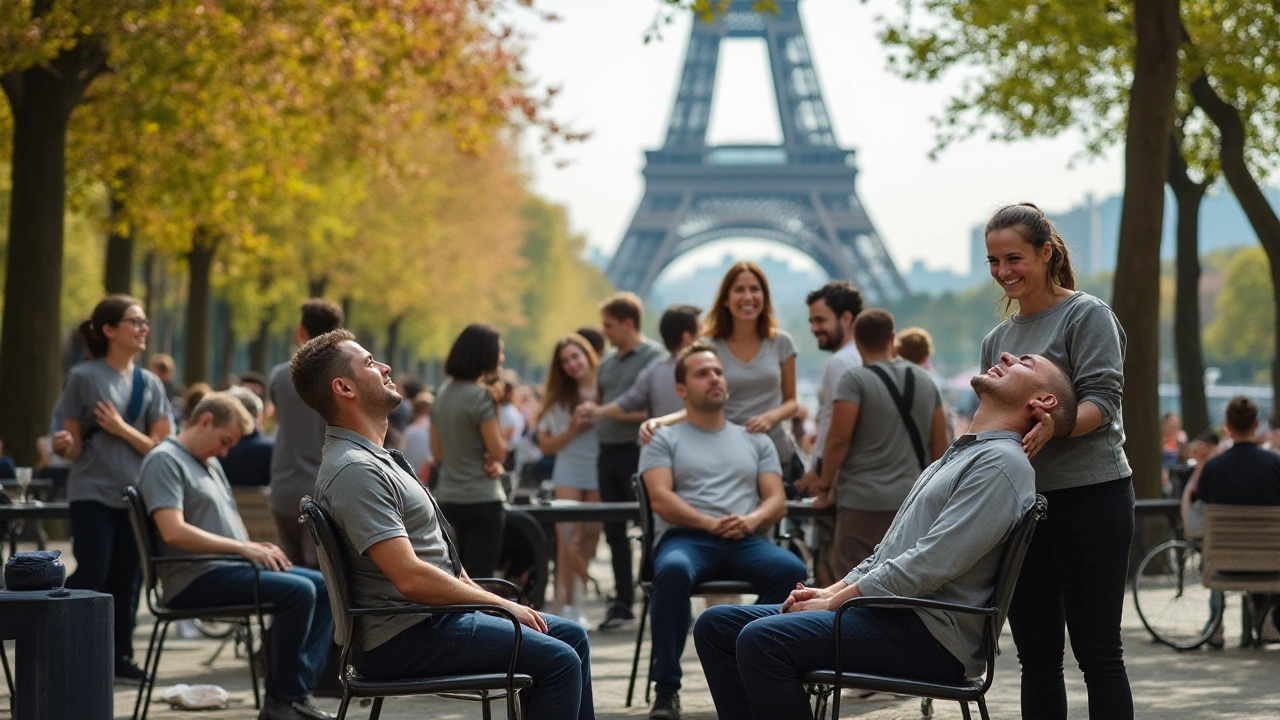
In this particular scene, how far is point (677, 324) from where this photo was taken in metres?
8.86

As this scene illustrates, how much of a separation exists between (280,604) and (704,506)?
1.78 metres

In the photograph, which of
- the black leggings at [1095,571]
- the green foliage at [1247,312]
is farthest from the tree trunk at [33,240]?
the green foliage at [1247,312]

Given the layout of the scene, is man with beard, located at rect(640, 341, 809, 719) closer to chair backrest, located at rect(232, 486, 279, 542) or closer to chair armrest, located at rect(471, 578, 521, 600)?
chair armrest, located at rect(471, 578, 521, 600)

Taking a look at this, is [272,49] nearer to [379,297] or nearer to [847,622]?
[847,622]

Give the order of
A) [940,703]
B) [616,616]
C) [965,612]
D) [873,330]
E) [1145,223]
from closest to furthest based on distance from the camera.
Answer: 1. [965,612]
2. [940,703]
3. [873,330]
4. [616,616]
5. [1145,223]

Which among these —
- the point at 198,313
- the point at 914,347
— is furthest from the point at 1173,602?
the point at 198,313

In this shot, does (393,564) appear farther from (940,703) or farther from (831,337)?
(831,337)

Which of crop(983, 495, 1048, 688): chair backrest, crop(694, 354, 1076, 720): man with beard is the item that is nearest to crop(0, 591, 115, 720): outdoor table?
crop(694, 354, 1076, 720): man with beard

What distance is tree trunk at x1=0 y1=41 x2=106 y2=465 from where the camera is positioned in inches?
547

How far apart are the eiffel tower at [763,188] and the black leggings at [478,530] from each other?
201ft

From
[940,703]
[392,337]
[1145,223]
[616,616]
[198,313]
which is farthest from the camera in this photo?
[392,337]

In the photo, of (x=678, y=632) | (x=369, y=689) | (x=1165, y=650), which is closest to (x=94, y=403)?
(x=678, y=632)

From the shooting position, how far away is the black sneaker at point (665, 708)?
629 cm

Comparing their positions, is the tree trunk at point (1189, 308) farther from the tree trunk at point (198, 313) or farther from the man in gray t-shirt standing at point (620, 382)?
the tree trunk at point (198, 313)
